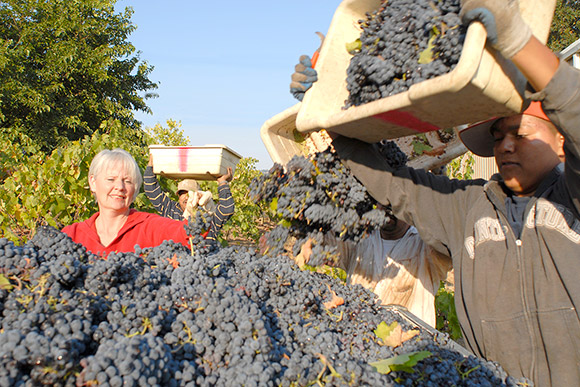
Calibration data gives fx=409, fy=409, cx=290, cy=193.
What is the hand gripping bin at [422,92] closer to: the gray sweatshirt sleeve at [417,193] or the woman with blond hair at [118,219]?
the gray sweatshirt sleeve at [417,193]

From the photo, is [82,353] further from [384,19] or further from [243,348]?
[384,19]

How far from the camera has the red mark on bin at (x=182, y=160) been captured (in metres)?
3.96

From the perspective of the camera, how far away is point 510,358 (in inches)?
64.0

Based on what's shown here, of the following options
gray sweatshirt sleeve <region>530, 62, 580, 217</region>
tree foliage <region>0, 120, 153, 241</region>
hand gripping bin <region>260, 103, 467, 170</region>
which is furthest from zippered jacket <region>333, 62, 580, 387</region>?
tree foliage <region>0, 120, 153, 241</region>

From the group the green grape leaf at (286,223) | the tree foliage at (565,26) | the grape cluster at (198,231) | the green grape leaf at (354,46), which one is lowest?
the grape cluster at (198,231)

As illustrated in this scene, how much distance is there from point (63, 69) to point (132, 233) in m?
21.0

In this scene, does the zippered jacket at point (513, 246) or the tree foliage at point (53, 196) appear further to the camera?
the tree foliage at point (53, 196)

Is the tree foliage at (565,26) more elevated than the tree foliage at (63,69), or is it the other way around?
the tree foliage at (565,26)

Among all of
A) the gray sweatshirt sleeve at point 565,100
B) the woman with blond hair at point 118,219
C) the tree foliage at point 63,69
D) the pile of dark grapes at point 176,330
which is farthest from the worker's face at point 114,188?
the tree foliage at point 63,69

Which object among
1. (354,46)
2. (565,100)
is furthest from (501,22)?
(354,46)

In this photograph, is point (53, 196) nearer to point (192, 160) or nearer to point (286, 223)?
point (192, 160)

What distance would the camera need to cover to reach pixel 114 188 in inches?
101

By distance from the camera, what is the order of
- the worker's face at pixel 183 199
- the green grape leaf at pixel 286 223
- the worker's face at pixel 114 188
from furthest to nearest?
the worker's face at pixel 183 199, the worker's face at pixel 114 188, the green grape leaf at pixel 286 223

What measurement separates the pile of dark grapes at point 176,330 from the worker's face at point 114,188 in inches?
43.2
